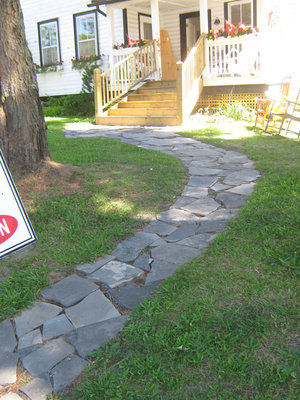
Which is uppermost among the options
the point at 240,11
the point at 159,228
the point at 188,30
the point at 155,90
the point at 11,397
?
the point at 240,11

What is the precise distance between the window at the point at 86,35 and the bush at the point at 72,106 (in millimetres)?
1780

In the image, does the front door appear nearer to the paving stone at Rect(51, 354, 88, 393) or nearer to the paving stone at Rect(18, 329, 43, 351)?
the paving stone at Rect(18, 329, 43, 351)

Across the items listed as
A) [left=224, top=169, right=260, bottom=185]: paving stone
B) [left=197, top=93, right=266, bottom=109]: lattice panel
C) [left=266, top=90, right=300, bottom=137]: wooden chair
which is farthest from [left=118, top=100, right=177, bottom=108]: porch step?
[left=224, top=169, right=260, bottom=185]: paving stone

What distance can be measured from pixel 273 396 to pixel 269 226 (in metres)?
1.84

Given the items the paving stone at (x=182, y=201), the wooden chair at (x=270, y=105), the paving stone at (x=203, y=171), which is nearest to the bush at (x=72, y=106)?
the wooden chair at (x=270, y=105)

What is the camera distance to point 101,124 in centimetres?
1165

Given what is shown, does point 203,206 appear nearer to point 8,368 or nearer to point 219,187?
point 219,187

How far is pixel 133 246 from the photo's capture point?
11.6ft

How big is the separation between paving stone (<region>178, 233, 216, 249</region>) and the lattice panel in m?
8.81

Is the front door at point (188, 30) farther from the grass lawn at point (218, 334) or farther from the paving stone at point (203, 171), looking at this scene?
the grass lawn at point (218, 334)

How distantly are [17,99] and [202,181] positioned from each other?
240 cm

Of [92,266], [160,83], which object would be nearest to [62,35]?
[160,83]

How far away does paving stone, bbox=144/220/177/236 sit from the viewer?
381cm

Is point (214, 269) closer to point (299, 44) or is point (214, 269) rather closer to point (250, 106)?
point (250, 106)
